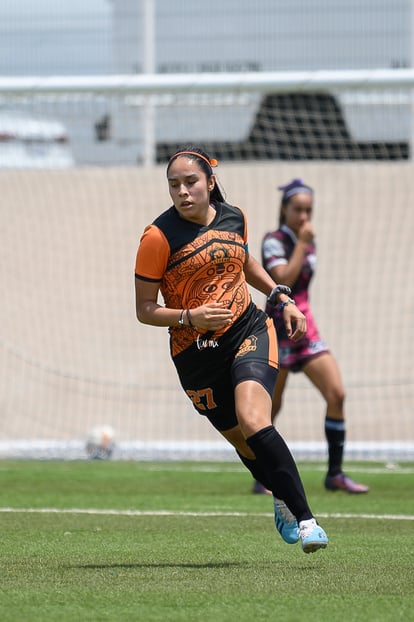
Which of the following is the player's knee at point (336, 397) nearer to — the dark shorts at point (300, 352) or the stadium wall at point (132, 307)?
the dark shorts at point (300, 352)

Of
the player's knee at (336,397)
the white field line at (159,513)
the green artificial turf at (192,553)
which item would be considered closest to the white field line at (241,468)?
the green artificial turf at (192,553)

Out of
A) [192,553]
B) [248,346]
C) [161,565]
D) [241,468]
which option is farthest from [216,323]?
[241,468]

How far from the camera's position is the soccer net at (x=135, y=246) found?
14.3 meters

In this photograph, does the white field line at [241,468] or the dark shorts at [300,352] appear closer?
the dark shorts at [300,352]

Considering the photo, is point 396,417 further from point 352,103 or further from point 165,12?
point 165,12

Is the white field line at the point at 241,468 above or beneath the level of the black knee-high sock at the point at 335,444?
beneath

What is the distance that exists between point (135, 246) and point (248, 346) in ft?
33.9

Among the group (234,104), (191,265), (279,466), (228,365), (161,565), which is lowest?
(161,565)

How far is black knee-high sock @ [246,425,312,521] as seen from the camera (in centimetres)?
577

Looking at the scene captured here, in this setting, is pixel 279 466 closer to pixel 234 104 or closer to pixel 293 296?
pixel 293 296

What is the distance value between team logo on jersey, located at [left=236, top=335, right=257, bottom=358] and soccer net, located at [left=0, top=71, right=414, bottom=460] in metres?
7.22

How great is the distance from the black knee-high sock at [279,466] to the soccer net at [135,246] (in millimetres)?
7388

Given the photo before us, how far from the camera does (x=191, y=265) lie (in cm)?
597

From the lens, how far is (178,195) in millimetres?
5980
